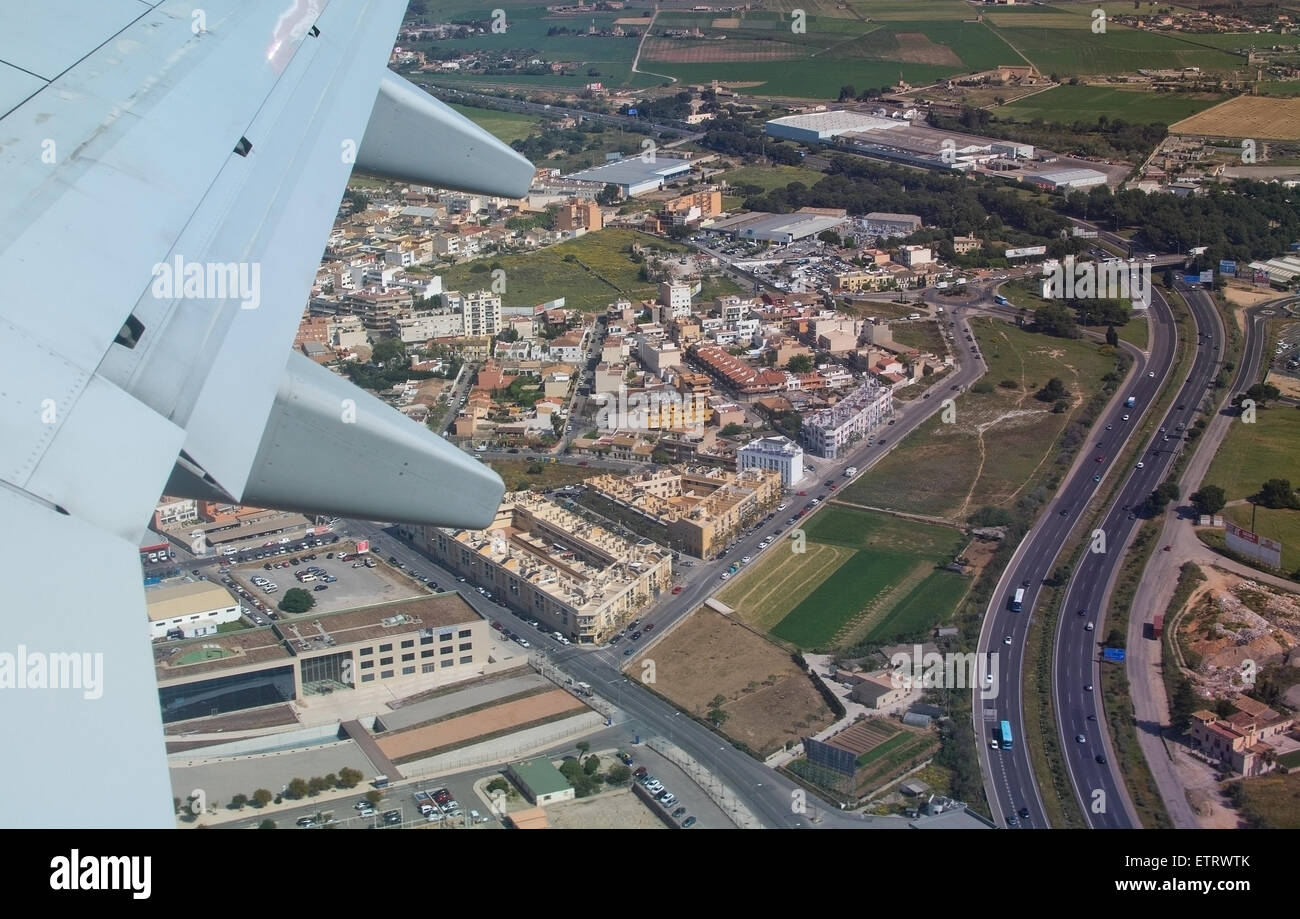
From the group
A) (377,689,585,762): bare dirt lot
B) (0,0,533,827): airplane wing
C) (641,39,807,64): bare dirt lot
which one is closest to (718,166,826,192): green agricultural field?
(641,39,807,64): bare dirt lot

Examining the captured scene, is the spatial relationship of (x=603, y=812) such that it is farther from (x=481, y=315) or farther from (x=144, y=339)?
(x=481, y=315)

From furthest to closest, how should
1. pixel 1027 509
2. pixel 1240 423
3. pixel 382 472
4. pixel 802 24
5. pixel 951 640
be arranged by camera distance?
pixel 802 24 < pixel 1240 423 < pixel 1027 509 < pixel 951 640 < pixel 382 472

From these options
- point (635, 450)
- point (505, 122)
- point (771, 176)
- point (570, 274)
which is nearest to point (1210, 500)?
point (635, 450)

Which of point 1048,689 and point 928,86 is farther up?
point 928,86

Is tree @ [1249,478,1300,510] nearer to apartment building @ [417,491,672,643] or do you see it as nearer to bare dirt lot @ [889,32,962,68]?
apartment building @ [417,491,672,643]

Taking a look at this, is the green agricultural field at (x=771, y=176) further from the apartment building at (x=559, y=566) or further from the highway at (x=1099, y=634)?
the apartment building at (x=559, y=566)
